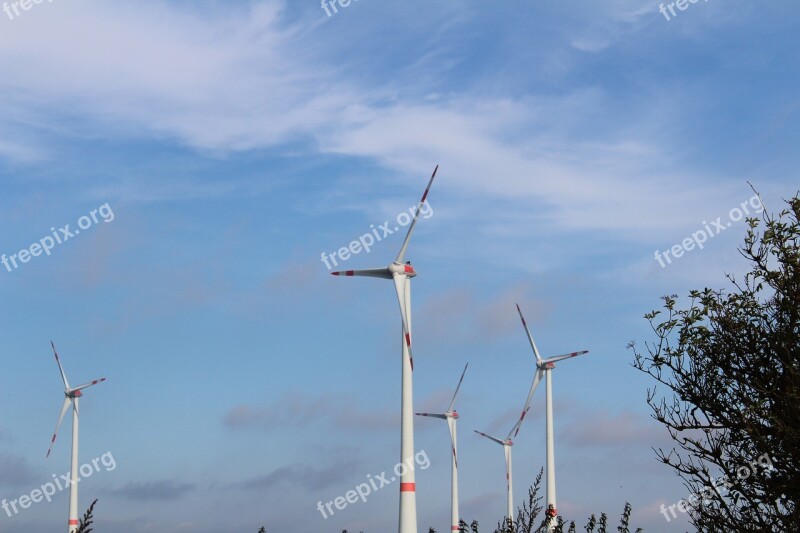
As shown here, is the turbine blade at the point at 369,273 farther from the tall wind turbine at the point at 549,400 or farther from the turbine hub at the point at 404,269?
the tall wind turbine at the point at 549,400

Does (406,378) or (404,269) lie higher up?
(404,269)

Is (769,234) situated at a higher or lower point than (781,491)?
higher

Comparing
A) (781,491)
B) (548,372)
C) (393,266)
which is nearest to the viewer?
(781,491)

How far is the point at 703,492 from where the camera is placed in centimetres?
2853

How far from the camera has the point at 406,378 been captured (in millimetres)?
63000

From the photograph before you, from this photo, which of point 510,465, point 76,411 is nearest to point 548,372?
point 510,465

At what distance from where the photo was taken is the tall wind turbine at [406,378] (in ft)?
196

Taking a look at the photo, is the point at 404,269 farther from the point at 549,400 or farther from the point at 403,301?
the point at 549,400

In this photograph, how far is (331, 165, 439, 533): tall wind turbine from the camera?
2350 inches

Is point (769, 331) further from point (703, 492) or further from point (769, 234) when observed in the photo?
point (703, 492)

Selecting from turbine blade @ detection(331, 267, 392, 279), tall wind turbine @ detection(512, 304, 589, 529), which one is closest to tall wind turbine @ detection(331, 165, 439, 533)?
turbine blade @ detection(331, 267, 392, 279)

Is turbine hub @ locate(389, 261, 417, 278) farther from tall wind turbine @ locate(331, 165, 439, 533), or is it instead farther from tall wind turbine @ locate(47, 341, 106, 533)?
tall wind turbine @ locate(47, 341, 106, 533)

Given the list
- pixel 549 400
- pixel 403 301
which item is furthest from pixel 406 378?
pixel 549 400

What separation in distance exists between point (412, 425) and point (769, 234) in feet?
112
